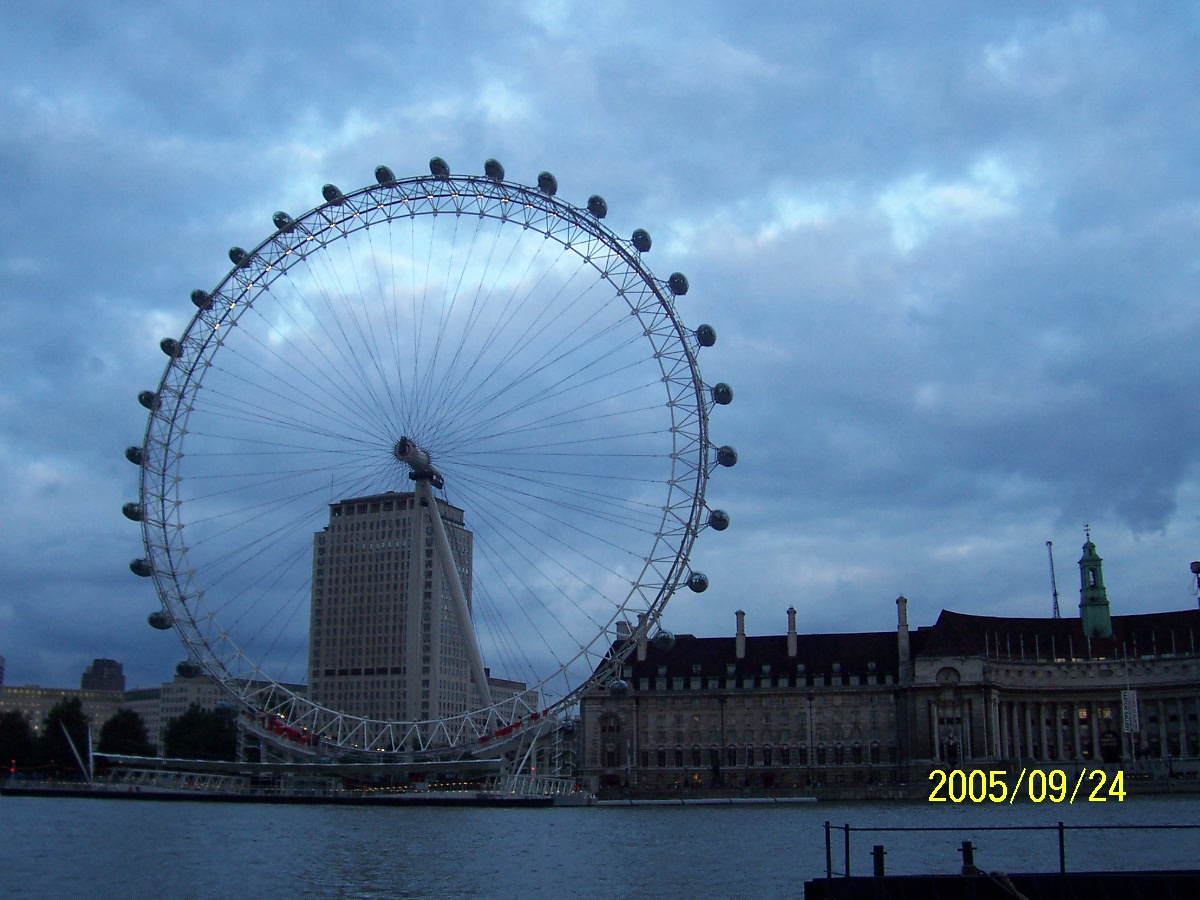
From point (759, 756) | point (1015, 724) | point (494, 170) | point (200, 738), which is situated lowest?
point (759, 756)

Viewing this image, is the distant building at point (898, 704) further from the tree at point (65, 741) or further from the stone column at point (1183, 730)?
the tree at point (65, 741)

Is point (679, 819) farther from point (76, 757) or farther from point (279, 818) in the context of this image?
point (76, 757)

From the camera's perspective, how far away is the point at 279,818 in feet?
254

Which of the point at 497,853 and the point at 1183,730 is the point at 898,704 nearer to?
the point at 1183,730

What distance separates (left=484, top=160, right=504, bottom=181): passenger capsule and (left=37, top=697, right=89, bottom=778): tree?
97.0 m

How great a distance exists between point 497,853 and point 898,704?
93.2m

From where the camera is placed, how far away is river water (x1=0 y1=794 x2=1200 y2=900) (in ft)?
125

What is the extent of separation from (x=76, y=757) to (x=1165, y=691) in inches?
4385

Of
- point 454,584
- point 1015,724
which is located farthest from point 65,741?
point 1015,724

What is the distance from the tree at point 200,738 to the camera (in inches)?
5655

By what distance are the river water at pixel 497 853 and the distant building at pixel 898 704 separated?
5125 centimetres

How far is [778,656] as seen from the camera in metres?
141

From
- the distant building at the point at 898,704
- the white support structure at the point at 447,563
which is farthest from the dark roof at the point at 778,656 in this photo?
the white support structure at the point at 447,563

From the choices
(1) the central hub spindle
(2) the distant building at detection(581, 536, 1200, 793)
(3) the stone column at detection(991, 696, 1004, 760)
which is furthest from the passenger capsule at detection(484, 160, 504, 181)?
(3) the stone column at detection(991, 696, 1004, 760)
